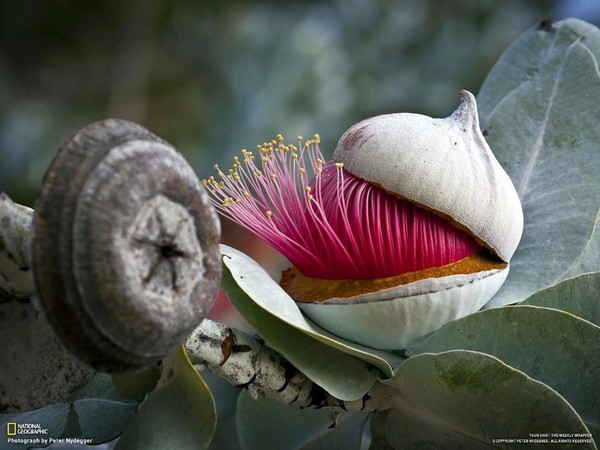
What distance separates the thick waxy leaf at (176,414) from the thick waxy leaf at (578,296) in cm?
32

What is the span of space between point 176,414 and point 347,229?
22 centimetres

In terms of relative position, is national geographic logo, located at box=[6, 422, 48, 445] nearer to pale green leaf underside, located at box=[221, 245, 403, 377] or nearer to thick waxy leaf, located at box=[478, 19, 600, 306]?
pale green leaf underside, located at box=[221, 245, 403, 377]

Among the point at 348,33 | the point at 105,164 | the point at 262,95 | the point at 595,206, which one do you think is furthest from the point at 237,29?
the point at 105,164

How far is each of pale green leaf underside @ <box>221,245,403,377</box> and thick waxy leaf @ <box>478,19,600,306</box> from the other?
0.15m

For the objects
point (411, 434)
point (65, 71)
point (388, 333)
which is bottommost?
point (65, 71)

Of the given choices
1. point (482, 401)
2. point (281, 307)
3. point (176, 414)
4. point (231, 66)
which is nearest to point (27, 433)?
point (176, 414)

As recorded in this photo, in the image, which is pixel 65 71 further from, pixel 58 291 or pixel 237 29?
pixel 58 291

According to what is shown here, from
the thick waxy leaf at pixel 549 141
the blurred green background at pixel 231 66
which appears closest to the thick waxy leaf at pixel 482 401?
the thick waxy leaf at pixel 549 141

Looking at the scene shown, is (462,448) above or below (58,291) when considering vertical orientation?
below

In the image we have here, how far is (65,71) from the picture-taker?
3.58 meters

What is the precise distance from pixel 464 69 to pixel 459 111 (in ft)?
6.40

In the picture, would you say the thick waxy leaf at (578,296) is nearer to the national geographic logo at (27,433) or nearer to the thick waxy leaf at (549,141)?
the thick waxy leaf at (549,141)

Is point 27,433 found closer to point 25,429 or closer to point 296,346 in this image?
point 25,429

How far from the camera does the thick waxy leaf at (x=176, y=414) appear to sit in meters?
0.61
